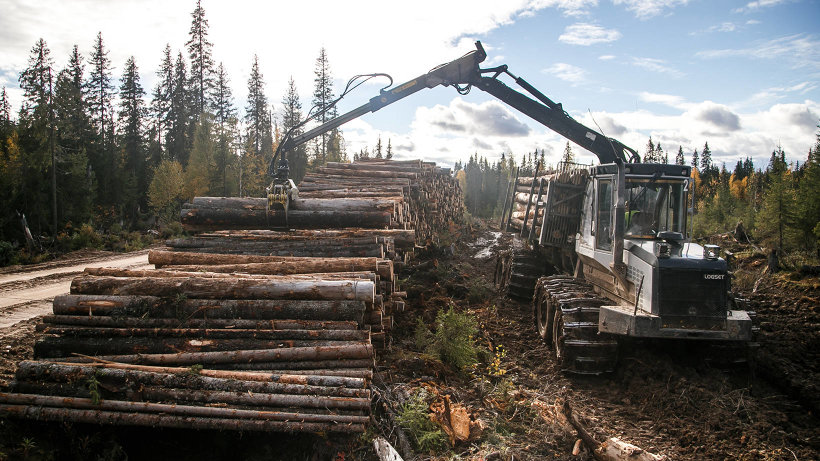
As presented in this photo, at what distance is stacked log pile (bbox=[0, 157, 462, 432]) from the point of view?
454 centimetres

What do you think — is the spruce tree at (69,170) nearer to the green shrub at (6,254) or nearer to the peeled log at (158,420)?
the green shrub at (6,254)

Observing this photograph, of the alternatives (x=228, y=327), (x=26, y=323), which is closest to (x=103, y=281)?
(x=228, y=327)

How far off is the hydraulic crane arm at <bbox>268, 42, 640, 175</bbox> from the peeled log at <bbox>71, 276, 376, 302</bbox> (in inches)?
179

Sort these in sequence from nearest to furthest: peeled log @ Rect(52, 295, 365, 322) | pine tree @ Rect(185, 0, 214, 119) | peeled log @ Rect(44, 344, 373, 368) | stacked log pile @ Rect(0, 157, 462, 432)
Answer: stacked log pile @ Rect(0, 157, 462, 432), peeled log @ Rect(44, 344, 373, 368), peeled log @ Rect(52, 295, 365, 322), pine tree @ Rect(185, 0, 214, 119)

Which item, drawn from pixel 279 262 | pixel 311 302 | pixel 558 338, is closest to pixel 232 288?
pixel 311 302

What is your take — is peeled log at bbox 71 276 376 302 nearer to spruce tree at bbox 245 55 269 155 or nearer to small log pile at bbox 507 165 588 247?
small log pile at bbox 507 165 588 247

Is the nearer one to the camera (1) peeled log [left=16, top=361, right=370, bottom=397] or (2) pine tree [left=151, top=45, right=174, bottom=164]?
(1) peeled log [left=16, top=361, right=370, bottom=397]

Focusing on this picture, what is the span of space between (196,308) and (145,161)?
155 feet

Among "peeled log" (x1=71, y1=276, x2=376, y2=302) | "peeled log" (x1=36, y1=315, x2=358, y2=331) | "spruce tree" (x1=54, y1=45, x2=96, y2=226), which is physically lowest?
"peeled log" (x1=36, y1=315, x2=358, y2=331)

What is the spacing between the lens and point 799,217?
18.4 metres

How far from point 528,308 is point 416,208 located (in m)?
5.90

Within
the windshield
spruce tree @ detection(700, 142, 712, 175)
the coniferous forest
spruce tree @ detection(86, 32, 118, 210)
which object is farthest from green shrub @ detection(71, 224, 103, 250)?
spruce tree @ detection(700, 142, 712, 175)

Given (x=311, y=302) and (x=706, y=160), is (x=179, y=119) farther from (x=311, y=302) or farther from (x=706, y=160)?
(x=706, y=160)

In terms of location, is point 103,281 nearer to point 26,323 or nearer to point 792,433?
point 26,323
